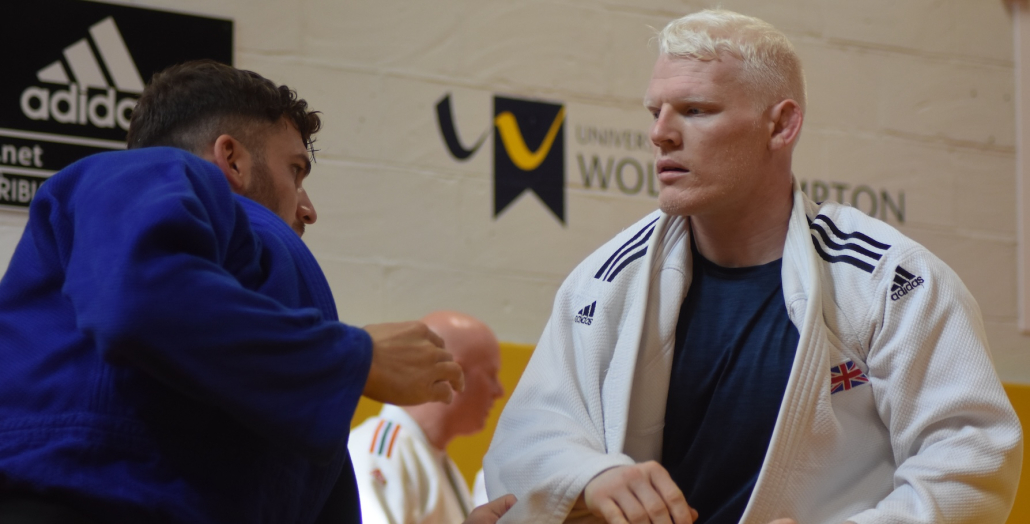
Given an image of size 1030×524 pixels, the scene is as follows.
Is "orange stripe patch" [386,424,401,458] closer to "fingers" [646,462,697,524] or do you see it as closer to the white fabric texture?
the white fabric texture

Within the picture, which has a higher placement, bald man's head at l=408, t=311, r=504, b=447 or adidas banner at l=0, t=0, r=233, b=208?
adidas banner at l=0, t=0, r=233, b=208

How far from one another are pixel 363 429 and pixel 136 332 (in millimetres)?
2527

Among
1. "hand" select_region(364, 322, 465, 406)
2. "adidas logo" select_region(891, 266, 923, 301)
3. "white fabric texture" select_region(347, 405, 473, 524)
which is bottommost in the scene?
"white fabric texture" select_region(347, 405, 473, 524)

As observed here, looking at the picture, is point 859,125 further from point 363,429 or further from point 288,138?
point 288,138

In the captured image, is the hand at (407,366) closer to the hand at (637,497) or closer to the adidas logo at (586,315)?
the hand at (637,497)

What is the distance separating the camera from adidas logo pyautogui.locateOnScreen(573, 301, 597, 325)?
210cm

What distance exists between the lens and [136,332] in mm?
1323

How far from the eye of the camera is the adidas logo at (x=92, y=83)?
4133 mm

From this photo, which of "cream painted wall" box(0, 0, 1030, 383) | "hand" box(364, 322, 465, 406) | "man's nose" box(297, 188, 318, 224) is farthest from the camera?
"cream painted wall" box(0, 0, 1030, 383)

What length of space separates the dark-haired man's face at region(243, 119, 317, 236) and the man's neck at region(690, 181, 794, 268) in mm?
796

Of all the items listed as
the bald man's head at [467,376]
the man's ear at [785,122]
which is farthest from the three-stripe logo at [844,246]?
the bald man's head at [467,376]

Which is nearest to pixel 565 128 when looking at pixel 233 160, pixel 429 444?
pixel 429 444

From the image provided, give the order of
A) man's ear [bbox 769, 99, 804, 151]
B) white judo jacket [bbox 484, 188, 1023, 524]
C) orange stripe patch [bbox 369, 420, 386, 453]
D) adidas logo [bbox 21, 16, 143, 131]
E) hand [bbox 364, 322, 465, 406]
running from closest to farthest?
hand [bbox 364, 322, 465, 406] < white judo jacket [bbox 484, 188, 1023, 524] < man's ear [bbox 769, 99, 804, 151] < orange stripe patch [bbox 369, 420, 386, 453] < adidas logo [bbox 21, 16, 143, 131]

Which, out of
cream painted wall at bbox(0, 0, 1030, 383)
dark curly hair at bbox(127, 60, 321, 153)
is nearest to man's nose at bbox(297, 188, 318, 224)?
dark curly hair at bbox(127, 60, 321, 153)
